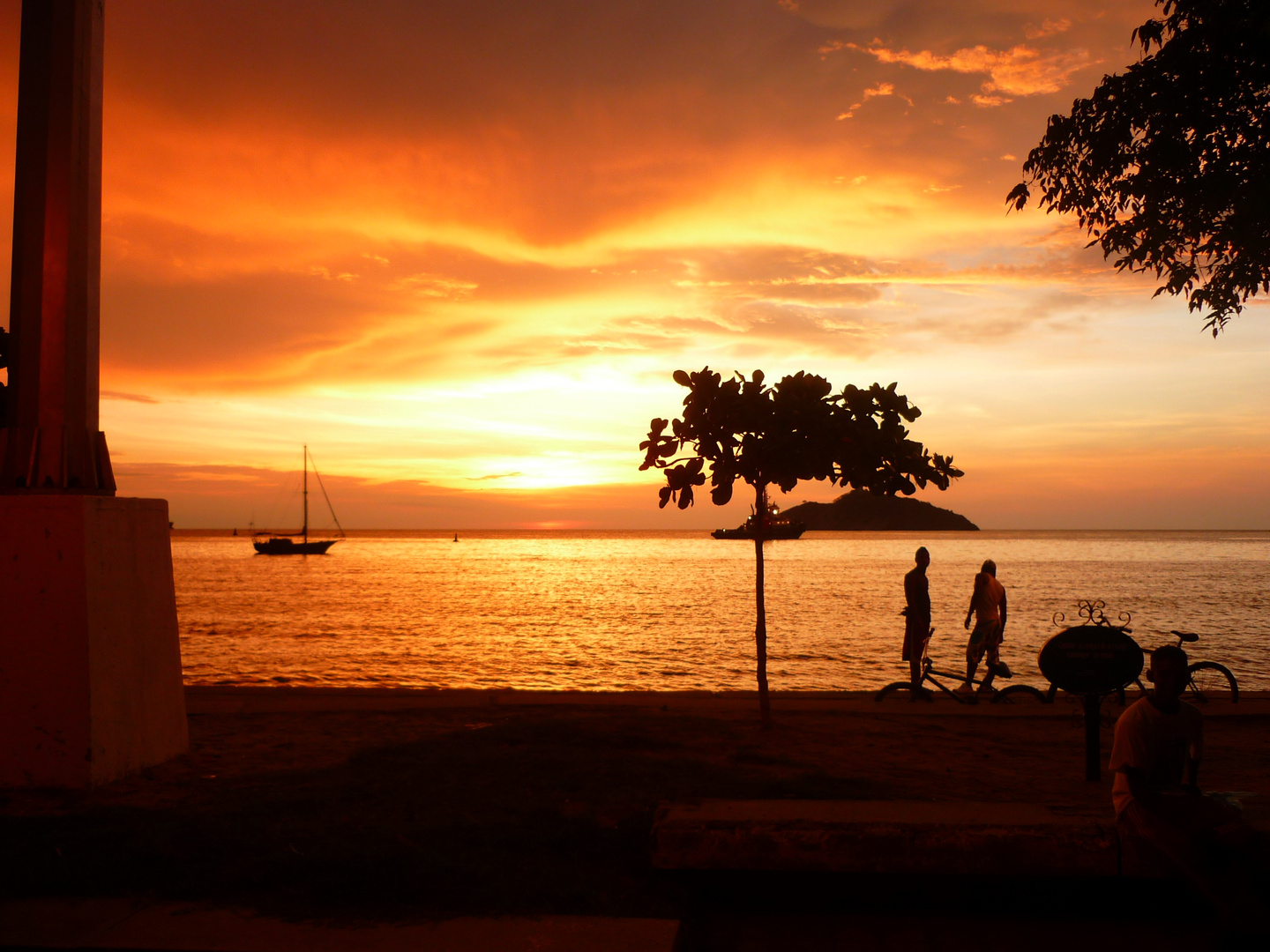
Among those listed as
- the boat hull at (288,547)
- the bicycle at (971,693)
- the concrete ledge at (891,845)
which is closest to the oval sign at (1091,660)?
the concrete ledge at (891,845)

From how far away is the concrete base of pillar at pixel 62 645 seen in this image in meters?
6.66

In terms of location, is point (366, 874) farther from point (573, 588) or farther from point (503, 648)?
point (573, 588)

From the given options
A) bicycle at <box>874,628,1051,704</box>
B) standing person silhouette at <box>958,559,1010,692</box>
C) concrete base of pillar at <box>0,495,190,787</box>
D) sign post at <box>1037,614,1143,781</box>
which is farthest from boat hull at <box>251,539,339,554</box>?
sign post at <box>1037,614,1143,781</box>

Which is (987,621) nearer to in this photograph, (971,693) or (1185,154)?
(971,693)

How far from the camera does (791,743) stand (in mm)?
9070

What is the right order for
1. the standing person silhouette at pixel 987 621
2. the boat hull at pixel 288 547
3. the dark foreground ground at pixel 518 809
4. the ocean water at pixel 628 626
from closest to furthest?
the dark foreground ground at pixel 518 809 → the standing person silhouette at pixel 987 621 → the ocean water at pixel 628 626 → the boat hull at pixel 288 547

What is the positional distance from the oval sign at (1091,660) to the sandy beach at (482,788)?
86 centimetres

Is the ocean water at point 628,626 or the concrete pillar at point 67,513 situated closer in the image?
the concrete pillar at point 67,513

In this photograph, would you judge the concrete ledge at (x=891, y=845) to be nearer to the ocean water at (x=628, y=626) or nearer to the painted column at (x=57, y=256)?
the painted column at (x=57, y=256)

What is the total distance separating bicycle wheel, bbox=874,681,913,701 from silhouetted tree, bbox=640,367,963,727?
4.30 metres

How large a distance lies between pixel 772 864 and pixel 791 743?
4.49 meters

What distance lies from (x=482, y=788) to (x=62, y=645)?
3.28 meters


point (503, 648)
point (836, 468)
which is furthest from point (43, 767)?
point (503, 648)

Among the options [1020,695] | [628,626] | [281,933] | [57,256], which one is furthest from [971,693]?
[628,626]
